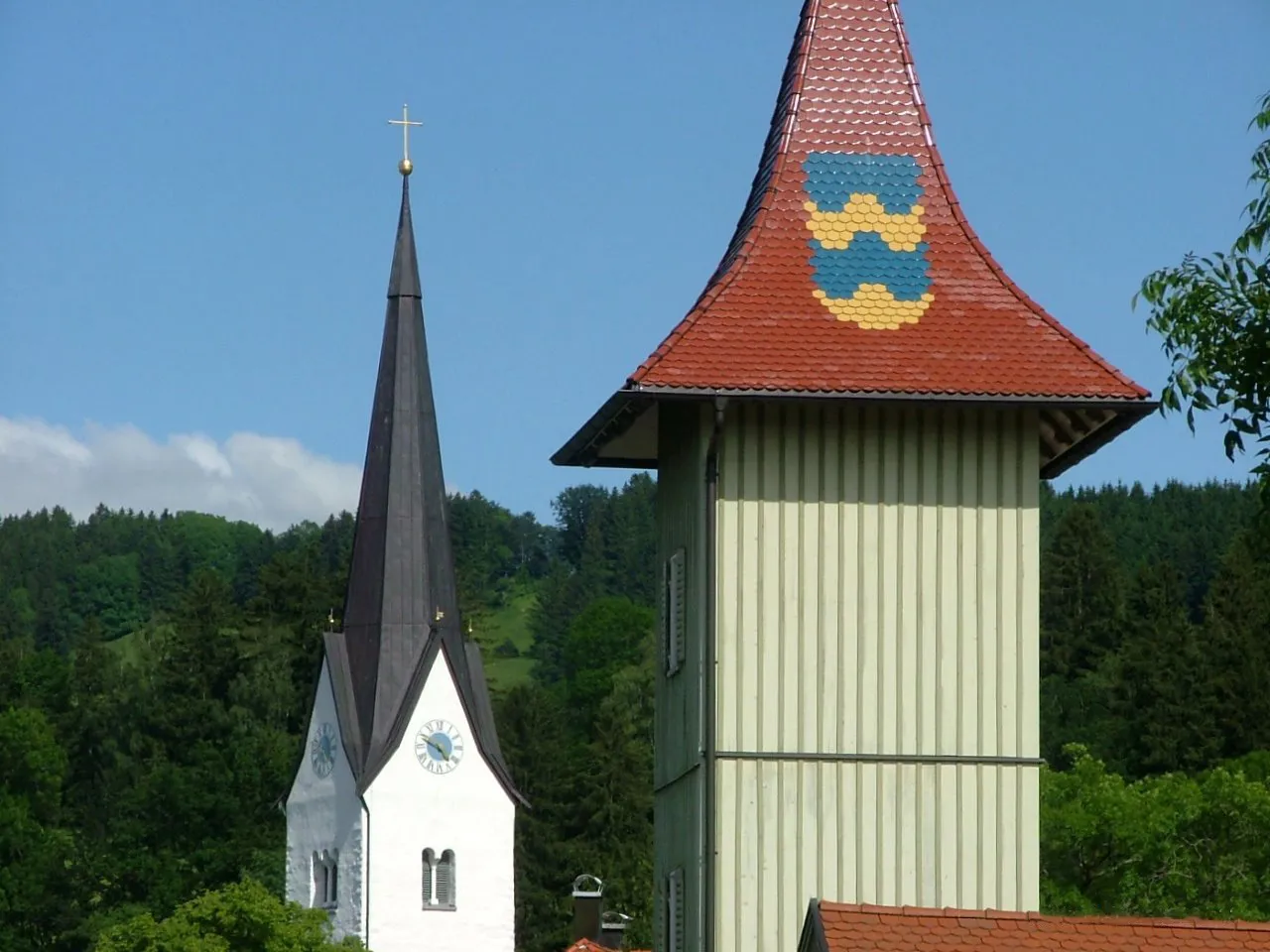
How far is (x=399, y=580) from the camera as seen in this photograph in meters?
62.8

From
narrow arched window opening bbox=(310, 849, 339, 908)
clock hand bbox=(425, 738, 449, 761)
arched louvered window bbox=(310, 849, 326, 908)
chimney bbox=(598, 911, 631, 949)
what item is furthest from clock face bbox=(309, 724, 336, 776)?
chimney bbox=(598, 911, 631, 949)

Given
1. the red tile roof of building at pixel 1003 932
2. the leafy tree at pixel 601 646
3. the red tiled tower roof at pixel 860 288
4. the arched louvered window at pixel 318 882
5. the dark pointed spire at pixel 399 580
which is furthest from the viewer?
the leafy tree at pixel 601 646

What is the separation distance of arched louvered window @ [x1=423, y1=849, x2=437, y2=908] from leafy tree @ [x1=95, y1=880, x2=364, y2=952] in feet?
45.0

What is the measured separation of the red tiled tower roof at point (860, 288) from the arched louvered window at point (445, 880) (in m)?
42.0

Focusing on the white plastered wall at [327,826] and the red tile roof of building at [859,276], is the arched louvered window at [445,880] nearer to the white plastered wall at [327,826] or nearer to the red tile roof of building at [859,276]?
the white plastered wall at [327,826]

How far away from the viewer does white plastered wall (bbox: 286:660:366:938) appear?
206 ft

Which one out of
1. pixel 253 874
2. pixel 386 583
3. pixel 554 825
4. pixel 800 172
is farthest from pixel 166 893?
pixel 800 172

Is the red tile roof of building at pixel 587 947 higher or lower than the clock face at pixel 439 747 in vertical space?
lower

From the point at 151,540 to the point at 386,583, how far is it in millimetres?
86529

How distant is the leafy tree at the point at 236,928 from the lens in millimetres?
47812

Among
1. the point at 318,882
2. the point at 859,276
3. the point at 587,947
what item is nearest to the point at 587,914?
the point at 318,882

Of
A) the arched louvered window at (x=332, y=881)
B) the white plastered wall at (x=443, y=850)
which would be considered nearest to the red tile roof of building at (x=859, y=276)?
the white plastered wall at (x=443, y=850)

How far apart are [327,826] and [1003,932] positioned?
4818 centimetres

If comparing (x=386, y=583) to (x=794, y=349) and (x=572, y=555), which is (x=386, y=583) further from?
(x=572, y=555)
